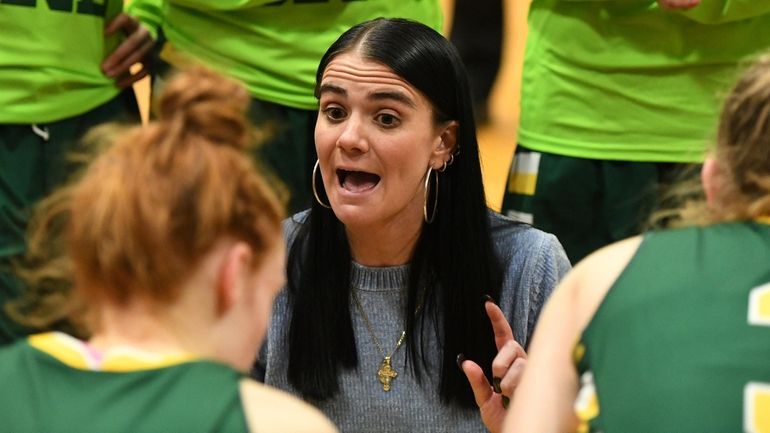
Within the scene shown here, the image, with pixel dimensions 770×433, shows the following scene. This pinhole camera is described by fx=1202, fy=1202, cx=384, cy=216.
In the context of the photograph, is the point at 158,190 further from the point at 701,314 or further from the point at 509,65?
the point at 509,65

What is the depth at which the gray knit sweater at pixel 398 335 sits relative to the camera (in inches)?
83.0

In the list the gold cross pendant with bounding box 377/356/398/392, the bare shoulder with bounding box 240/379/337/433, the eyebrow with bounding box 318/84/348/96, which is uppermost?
the bare shoulder with bounding box 240/379/337/433

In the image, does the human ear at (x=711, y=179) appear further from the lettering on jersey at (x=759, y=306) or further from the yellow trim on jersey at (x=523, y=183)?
the yellow trim on jersey at (x=523, y=183)

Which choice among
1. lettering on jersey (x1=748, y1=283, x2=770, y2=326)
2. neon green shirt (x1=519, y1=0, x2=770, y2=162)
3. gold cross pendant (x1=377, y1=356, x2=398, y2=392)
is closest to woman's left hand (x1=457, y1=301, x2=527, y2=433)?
gold cross pendant (x1=377, y1=356, x2=398, y2=392)

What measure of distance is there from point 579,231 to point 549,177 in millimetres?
143

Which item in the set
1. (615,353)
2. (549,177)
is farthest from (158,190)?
(549,177)

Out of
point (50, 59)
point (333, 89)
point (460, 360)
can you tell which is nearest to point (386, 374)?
point (460, 360)

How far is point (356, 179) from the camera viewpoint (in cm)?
224

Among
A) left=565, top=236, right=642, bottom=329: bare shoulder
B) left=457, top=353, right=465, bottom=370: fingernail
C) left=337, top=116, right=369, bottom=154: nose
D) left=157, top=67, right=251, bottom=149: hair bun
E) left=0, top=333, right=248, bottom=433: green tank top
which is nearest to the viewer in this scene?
left=0, top=333, right=248, bottom=433: green tank top

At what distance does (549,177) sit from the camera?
2678 mm

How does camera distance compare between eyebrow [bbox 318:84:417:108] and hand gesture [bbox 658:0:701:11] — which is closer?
eyebrow [bbox 318:84:417:108]

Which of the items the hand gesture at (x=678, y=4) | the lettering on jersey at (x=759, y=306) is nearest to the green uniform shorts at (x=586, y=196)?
the hand gesture at (x=678, y=4)

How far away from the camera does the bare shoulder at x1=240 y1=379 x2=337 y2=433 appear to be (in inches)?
44.4

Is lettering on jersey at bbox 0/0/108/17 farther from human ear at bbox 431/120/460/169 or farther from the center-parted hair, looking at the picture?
the center-parted hair
